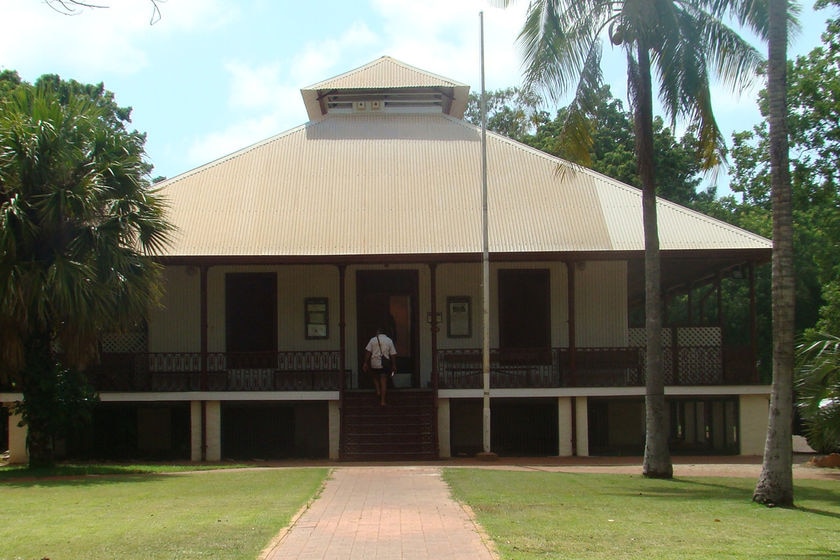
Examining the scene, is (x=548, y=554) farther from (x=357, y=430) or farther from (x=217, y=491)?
(x=357, y=430)

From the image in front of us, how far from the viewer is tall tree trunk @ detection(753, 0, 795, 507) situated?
13953 mm

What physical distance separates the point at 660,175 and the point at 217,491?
3573cm

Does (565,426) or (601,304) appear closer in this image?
(565,426)

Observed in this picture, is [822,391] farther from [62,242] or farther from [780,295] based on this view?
[62,242]

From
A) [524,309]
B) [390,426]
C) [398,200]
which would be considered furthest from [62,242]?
[524,309]

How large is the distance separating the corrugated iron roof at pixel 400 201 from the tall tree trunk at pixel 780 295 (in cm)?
851

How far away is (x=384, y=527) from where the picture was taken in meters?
11.7

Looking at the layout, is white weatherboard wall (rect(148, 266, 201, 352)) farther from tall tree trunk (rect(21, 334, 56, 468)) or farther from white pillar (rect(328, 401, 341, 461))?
tall tree trunk (rect(21, 334, 56, 468))

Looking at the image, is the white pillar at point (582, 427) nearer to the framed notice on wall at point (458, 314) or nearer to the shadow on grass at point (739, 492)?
the framed notice on wall at point (458, 314)

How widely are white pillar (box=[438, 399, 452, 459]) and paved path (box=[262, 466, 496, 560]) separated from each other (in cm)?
610

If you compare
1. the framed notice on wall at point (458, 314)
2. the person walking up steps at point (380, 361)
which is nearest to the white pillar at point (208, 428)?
the person walking up steps at point (380, 361)

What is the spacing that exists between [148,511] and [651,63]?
10.6 m

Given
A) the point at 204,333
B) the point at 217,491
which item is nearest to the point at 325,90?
the point at 204,333

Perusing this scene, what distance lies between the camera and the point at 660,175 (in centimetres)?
4788
